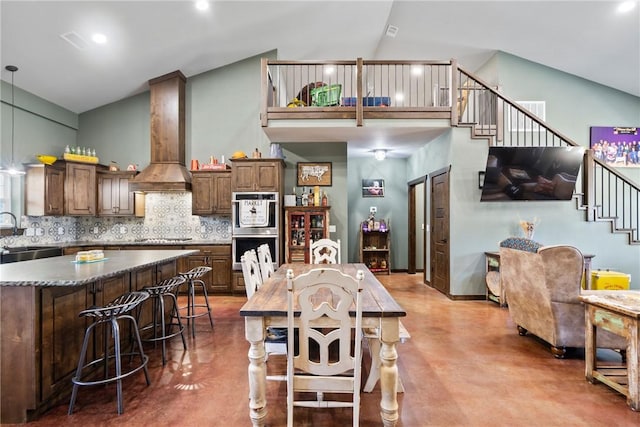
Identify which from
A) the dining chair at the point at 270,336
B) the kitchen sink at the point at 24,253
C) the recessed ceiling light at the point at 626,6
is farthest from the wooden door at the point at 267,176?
the recessed ceiling light at the point at 626,6

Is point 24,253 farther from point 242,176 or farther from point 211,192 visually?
point 242,176

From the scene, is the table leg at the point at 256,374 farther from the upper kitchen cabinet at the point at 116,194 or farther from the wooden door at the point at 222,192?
the upper kitchen cabinet at the point at 116,194

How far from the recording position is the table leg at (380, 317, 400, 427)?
6.59ft

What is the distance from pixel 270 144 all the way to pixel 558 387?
524 cm

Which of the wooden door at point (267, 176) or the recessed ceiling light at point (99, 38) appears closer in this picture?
the recessed ceiling light at point (99, 38)

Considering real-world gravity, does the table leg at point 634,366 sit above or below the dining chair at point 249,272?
below

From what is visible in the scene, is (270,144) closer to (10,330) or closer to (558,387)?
(10,330)

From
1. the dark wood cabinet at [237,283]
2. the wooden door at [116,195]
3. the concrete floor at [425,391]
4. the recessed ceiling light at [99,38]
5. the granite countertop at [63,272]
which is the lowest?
the concrete floor at [425,391]

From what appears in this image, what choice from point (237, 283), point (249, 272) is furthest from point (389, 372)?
point (237, 283)

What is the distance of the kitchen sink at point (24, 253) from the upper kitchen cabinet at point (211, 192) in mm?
2090

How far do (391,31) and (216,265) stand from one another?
18.4 feet

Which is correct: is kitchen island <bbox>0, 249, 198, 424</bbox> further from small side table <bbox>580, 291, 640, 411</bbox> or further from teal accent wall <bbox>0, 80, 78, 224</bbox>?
small side table <bbox>580, 291, 640, 411</bbox>

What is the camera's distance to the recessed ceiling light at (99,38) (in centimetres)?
444

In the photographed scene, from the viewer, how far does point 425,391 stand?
2.55 metres
